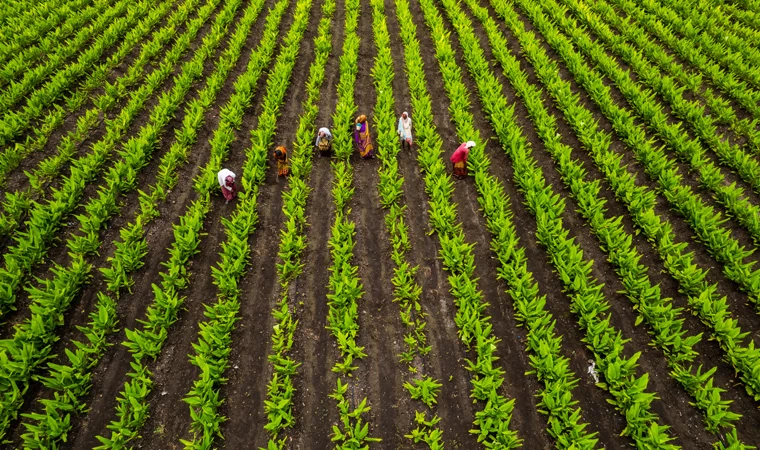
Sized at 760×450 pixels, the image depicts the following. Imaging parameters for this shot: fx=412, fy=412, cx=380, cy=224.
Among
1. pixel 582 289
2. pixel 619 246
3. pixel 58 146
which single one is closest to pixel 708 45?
pixel 619 246

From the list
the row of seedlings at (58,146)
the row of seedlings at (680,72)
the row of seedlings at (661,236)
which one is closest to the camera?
the row of seedlings at (661,236)

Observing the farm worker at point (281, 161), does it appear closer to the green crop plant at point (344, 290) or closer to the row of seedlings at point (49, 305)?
the green crop plant at point (344, 290)

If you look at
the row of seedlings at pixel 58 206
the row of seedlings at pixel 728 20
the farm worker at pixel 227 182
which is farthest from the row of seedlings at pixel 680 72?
the row of seedlings at pixel 58 206

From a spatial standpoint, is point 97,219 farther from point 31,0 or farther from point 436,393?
point 31,0

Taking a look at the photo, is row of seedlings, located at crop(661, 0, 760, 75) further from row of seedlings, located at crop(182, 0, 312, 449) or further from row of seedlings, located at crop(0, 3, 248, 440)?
row of seedlings, located at crop(0, 3, 248, 440)

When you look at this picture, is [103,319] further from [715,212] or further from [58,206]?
[715,212]

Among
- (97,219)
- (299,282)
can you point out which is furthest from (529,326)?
(97,219)

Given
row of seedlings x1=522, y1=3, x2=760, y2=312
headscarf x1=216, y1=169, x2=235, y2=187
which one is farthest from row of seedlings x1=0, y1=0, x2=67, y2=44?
row of seedlings x1=522, y1=3, x2=760, y2=312
